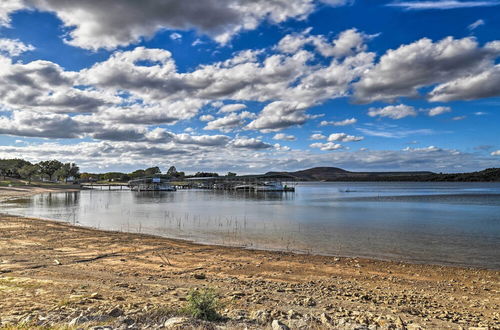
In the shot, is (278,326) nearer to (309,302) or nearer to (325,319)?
(325,319)

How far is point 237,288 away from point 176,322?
16.9 feet

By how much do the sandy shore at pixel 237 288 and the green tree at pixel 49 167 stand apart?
19101cm

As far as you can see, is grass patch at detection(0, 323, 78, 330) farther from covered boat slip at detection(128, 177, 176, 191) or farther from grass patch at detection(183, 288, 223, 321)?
covered boat slip at detection(128, 177, 176, 191)

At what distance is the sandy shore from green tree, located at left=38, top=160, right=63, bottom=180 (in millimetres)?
191007

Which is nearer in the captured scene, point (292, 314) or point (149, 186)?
point (292, 314)

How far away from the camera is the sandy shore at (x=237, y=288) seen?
26.3 feet

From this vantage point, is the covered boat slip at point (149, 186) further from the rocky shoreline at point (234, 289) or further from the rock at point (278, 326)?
the rock at point (278, 326)

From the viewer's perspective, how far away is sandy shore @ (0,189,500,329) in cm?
801

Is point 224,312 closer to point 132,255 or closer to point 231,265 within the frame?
point 231,265

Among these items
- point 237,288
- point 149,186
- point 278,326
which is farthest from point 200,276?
point 149,186

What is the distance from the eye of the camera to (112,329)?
6.46 metres

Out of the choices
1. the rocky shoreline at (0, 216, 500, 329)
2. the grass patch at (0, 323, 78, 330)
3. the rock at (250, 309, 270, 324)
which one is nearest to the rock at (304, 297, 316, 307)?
the rocky shoreline at (0, 216, 500, 329)

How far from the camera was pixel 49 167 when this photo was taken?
188 metres

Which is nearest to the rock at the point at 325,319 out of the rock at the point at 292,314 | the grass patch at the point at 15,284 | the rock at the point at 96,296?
the rock at the point at 292,314
